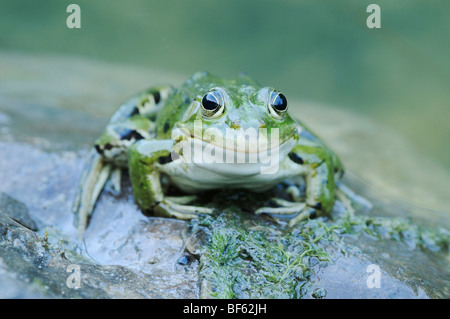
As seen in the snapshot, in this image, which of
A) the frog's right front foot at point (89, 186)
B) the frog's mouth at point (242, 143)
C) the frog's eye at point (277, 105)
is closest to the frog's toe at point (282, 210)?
the frog's mouth at point (242, 143)

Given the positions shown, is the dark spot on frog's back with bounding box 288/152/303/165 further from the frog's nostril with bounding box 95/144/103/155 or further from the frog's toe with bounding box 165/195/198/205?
the frog's nostril with bounding box 95/144/103/155

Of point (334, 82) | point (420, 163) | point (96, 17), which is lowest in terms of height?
point (420, 163)

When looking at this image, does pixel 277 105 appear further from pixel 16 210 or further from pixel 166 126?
pixel 16 210

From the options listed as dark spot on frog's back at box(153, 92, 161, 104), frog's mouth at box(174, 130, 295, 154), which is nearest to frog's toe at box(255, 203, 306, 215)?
frog's mouth at box(174, 130, 295, 154)

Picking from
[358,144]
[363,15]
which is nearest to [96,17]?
[363,15]

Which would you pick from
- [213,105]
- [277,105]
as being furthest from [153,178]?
[277,105]

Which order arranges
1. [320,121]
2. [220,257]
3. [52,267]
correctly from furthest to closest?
1. [320,121]
2. [220,257]
3. [52,267]

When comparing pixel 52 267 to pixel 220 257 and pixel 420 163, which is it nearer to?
pixel 220 257
